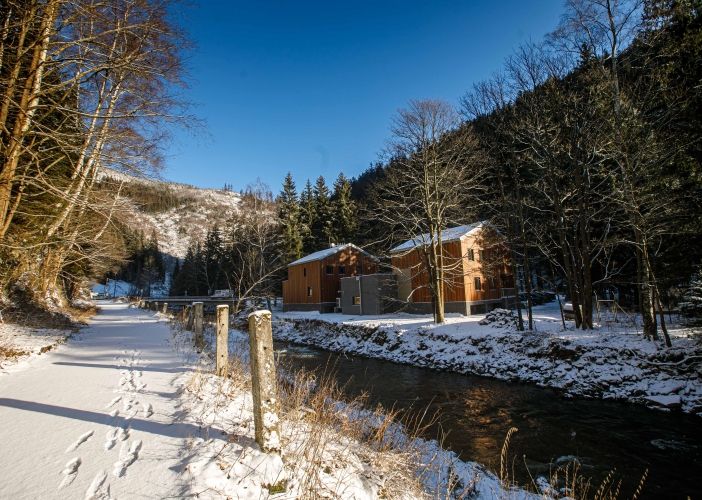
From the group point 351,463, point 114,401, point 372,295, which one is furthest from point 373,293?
point 351,463

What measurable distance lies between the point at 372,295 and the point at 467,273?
23.2ft

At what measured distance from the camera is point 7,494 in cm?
248

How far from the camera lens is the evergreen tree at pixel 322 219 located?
40125 mm

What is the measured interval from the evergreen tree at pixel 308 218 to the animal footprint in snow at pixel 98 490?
118 ft

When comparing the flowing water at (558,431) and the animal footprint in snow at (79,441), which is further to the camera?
the flowing water at (558,431)

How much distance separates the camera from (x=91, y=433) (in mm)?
3504

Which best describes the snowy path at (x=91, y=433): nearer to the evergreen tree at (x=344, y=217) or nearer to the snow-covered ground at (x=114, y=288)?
the evergreen tree at (x=344, y=217)

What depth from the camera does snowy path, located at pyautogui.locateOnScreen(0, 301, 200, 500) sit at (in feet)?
8.52

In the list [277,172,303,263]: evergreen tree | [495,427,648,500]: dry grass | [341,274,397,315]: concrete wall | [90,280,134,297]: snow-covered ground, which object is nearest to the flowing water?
[495,427,648,500]: dry grass

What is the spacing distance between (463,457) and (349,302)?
20.5 meters

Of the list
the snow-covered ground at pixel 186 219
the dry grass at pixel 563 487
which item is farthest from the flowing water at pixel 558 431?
the snow-covered ground at pixel 186 219

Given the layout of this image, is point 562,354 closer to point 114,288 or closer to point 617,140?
point 617,140

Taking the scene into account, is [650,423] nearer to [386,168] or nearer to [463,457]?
[463,457]

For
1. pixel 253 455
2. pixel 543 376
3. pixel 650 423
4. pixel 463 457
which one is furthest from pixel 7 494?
pixel 543 376
